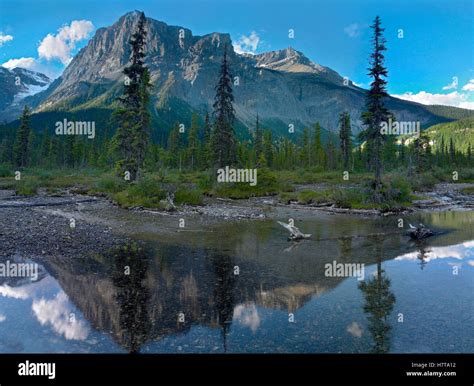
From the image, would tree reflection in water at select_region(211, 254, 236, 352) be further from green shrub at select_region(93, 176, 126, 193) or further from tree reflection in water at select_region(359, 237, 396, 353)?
green shrub at select_region(93, 176, 126, 193)

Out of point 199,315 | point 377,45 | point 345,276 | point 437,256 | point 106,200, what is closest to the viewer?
point 199,315

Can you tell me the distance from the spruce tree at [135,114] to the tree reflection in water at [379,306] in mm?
30497

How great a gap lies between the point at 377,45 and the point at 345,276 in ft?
95.4

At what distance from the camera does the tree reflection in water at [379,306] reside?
25.6 ft

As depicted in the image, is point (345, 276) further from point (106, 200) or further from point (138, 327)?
point (106, 200)

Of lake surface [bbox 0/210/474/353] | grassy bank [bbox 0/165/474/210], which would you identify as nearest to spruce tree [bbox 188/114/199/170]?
grassy bank [bbox 0/165/474/210]

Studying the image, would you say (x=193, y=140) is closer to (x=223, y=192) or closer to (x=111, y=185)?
(x=223, y=192)

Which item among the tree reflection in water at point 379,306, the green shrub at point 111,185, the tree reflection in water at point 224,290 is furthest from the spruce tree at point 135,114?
the tree reflection in water at point 379,306

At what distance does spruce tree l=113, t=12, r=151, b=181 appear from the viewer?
39.3m

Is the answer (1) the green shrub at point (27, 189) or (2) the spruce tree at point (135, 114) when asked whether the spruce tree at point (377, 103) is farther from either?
(1) the green shrub at point (27, 189)

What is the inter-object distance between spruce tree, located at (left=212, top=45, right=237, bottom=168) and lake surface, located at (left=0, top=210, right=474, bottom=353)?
31597 millimetres
